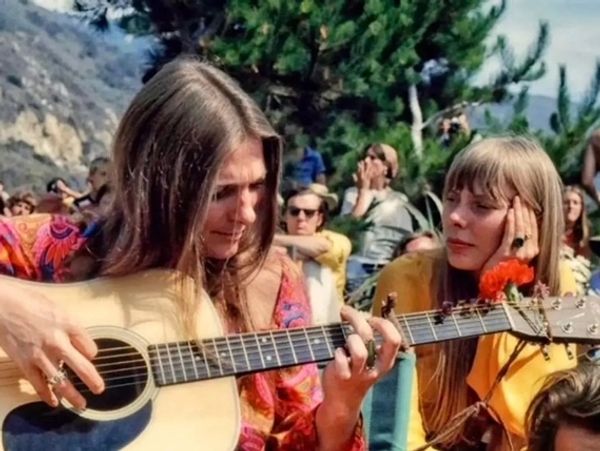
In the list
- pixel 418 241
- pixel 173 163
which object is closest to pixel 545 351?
pixel 173 163

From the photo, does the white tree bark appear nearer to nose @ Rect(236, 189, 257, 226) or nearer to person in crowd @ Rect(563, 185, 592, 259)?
person in crowd @ Rect(563, 185, 592, 259)

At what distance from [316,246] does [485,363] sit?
2759mm

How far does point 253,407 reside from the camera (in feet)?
6.64

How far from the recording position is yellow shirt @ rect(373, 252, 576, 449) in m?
2.33

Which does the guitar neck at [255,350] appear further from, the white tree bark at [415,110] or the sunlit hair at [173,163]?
the white tree bark at [415,110]

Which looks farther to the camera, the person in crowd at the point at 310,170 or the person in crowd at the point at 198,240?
the person in crowd at the point at 310,170

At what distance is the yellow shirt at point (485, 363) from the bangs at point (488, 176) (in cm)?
19

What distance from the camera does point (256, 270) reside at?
2.06 metres

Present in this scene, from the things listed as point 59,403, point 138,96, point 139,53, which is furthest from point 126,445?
point 139,53

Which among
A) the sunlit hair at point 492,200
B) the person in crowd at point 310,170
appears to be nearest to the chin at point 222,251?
the sunlit hair at point 492,200

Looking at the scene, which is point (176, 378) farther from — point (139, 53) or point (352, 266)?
point (139, 53)

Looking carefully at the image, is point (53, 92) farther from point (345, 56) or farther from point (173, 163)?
point (173, 163)

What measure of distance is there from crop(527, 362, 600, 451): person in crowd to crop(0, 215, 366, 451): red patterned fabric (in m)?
0.36

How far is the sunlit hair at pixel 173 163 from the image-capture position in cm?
192
